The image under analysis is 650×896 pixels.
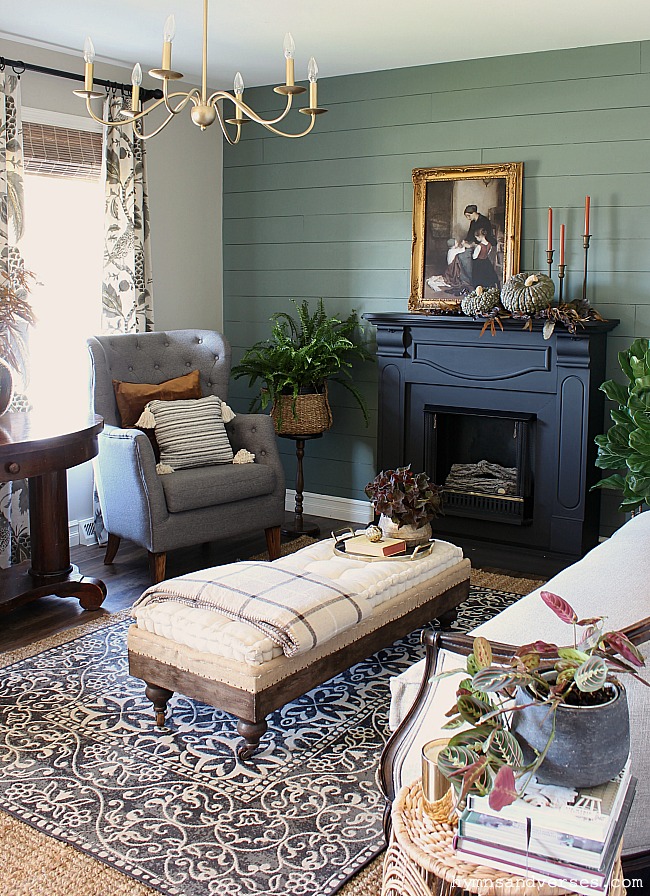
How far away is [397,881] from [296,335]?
452cm

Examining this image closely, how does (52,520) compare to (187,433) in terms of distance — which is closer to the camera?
(52,520)

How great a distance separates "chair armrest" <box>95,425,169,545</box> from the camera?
4262mm

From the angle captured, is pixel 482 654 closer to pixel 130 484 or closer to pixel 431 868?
pixel 431 868

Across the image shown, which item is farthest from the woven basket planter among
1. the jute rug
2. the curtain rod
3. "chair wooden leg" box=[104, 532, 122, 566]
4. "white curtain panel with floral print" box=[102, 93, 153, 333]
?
the jute rug

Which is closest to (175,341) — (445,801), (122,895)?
(122,895)

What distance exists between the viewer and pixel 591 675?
4.21 ft

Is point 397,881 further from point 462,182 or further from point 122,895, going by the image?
point 462,182

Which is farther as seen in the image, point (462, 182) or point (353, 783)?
point (462, 182)

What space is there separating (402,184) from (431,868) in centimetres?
446

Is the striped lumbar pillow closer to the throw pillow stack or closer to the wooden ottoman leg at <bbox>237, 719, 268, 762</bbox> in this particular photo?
the throw pillow stack

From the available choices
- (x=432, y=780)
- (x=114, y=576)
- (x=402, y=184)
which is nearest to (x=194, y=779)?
(x=432, y=780)

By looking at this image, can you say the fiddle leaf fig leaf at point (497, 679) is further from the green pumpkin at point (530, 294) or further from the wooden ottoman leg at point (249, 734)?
the green pumpkin at point (530, 294)

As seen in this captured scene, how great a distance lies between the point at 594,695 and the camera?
4.43ft

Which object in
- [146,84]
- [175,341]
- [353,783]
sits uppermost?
[146,84]
